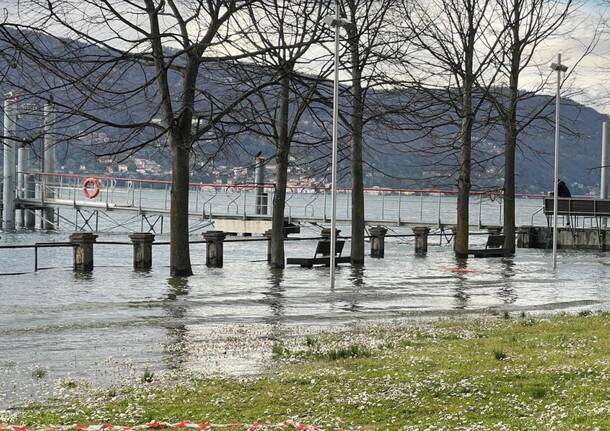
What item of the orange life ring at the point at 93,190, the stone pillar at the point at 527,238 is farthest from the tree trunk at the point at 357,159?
the orange life ring at the point at 93,190

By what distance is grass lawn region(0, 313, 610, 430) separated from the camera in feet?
33.0

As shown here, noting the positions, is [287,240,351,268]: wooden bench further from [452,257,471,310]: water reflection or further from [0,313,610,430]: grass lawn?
[0,313,610,430]: grass lawn

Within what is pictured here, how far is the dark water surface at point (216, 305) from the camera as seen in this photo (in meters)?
14.7

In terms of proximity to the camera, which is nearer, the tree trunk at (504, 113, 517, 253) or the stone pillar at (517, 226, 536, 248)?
the tree trunk at (504, 113, 517, 253)

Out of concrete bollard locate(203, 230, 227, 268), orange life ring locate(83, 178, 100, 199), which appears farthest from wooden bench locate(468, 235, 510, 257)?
orange life ring locate(83, 178, 100, 199)

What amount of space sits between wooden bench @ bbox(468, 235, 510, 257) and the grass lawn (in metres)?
25.4

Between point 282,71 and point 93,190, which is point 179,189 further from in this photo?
point 93,190

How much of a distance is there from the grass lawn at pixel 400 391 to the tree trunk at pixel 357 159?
59.4ft

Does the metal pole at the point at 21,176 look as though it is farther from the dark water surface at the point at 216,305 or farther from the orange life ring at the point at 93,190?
the dark water surface at the point at 216,305

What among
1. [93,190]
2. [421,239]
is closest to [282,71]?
[421,239]

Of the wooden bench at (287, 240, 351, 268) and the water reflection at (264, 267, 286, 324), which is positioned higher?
the wooden bench at (287, 240, 351, 268)

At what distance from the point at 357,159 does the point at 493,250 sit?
9.66 m

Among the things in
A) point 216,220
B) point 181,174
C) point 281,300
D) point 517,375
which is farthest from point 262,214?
point 517,375

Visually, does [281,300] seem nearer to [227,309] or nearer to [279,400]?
[227,309]
